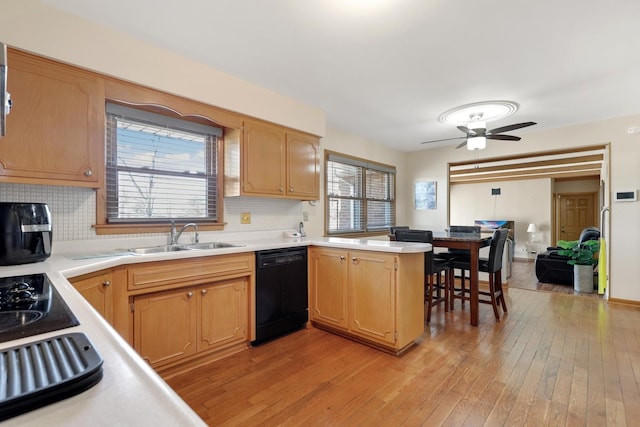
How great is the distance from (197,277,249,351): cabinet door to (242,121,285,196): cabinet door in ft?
3.02

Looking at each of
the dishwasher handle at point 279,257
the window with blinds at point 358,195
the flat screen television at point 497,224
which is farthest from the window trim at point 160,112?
the flat screen television at point 497,224

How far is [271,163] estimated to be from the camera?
3105 millimetres

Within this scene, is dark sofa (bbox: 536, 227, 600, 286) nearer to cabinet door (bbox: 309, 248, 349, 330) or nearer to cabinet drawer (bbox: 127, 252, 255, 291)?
cabinet door (bbox: 309, 248, 349, 330)

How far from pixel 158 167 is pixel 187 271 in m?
1.03

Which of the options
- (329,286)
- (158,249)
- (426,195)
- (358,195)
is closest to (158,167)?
(158,249)

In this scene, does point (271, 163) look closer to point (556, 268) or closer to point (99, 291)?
point (99, 291)

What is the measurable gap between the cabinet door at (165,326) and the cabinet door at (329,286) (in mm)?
1190

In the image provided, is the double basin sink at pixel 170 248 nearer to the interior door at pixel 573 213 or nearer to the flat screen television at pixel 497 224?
the flat screen television at pixel 497 224

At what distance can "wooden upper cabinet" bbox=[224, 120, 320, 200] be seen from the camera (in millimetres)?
2898

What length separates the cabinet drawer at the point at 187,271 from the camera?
2.01 m

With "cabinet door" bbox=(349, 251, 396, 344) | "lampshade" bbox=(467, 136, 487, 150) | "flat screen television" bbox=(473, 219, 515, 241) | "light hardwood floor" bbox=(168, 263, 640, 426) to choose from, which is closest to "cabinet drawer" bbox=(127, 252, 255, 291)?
"light hardwood floor" bbox=(168, 263, 640, 426)

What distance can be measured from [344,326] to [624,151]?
4144 millimetres

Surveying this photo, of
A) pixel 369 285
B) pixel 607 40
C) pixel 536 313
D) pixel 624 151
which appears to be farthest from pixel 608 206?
pixel 369 285

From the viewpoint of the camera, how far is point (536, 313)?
353 cm
